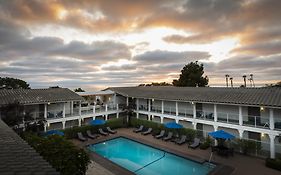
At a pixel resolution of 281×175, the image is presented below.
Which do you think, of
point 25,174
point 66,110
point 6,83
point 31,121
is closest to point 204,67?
point 66,110

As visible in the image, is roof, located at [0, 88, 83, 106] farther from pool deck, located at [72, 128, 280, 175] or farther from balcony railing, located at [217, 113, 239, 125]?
balcony railing, located at [217, 113, 239, 125]

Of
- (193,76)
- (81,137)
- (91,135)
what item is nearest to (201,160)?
(91,135)

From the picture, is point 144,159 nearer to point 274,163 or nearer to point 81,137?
point 81,137

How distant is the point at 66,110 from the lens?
982 inches

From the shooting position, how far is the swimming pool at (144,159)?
14.8 m

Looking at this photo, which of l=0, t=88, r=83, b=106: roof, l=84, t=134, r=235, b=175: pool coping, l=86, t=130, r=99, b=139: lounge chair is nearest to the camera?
l=84, t=134, r=235, b=175: pool coping

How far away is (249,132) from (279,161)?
5.05 metres

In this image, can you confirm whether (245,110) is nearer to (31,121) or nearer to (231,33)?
(231,33)

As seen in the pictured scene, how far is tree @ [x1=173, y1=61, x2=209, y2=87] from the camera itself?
46.2 meters

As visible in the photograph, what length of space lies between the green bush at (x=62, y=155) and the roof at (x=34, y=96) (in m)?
11.9

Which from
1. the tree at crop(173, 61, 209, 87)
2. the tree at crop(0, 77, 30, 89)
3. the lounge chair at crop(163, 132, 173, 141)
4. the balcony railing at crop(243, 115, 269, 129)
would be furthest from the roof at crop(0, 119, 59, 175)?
the tree at crop(0, 77, 30, 89)

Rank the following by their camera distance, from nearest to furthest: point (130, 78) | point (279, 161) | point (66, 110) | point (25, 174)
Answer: point (25, 174) < point (279, 161) < point (66, 110) < point (130, 78)

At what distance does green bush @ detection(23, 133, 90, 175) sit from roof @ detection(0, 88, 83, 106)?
39.2ft

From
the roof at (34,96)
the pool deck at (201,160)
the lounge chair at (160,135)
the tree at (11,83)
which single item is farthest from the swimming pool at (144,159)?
the tree at (11,83)
